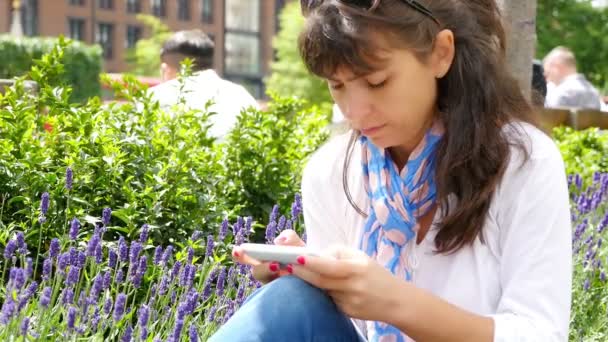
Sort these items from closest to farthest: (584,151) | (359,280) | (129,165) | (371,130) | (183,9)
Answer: (359,280) < (371,130) < (129,165) < (584,151) < (183,9)

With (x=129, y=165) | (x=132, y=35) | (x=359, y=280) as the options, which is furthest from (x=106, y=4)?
(x=359, y=280)

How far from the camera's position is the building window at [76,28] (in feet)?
192

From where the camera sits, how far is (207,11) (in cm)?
6881

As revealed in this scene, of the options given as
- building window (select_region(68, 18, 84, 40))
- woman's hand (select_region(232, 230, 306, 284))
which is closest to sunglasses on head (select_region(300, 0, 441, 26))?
woman's hand (select_region(232, 230, 306, 284))

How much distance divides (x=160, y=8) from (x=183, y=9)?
2089 mm

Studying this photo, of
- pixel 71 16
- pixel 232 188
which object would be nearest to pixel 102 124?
pixel 232 188

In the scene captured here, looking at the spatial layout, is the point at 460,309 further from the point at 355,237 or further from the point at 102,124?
the point at 102,124

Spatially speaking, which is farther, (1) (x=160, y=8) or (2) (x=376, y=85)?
(1) (x=160, y=8)

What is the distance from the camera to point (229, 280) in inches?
128

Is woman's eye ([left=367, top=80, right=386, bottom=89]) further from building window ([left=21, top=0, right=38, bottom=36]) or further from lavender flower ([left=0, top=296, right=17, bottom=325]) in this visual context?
building window ([left=21, top=0, right=38, bottom=36])

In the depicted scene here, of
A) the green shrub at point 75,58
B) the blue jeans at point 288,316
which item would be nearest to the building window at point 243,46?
the green shrub at point 75,58

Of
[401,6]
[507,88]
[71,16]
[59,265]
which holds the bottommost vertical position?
[71,16]

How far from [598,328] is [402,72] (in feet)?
6.32

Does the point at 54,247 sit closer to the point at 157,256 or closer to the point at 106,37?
the point at 157,256
